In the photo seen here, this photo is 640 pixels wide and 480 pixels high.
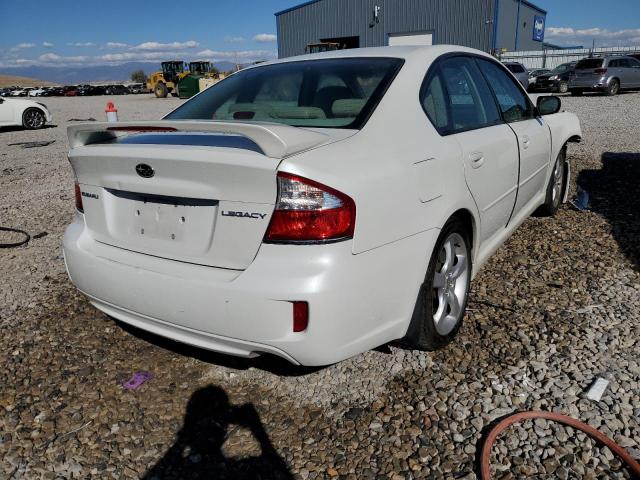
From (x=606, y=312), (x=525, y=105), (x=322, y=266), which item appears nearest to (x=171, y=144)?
(x=322, y=266)

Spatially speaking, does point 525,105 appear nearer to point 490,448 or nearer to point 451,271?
point 451,271

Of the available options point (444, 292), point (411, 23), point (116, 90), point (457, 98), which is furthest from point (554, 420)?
point (116, 90)

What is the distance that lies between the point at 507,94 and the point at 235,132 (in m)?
2.56

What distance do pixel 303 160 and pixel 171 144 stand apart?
24.8 inches

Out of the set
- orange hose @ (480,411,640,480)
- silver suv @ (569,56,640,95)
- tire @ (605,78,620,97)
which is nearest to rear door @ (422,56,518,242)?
orange hose @ (480,411,640,480)

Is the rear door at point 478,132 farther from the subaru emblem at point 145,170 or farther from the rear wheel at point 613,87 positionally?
the rear wheel at point 613,87

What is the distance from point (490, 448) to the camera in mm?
2068

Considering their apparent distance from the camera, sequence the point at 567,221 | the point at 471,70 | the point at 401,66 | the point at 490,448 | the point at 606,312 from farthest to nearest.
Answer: the point at 567,221
the point at 471,70
the point at 606,312
the point at 401,66
the point at 490,448

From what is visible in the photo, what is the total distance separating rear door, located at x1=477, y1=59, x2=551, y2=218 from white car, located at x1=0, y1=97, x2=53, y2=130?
1502 centimetres

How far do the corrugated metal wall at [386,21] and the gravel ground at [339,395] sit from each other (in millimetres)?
36187

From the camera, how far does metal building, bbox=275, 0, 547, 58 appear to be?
120 feet

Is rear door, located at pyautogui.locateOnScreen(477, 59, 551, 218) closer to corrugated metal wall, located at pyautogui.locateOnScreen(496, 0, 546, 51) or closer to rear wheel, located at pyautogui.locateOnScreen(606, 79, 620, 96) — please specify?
rear wheel, located at pyautogui.locateOnScreen(606, 79, 620, 96)

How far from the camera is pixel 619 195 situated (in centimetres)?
577

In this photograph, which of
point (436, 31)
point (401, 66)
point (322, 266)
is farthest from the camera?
point (436, 31)
